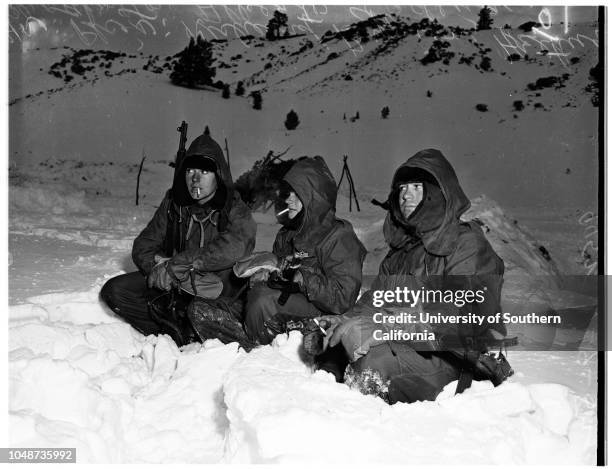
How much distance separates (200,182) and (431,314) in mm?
1488

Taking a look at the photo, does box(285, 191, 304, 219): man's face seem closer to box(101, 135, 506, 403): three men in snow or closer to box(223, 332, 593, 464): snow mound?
box(101, 135, 506, 403): three men in snow

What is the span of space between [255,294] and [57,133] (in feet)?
5.72

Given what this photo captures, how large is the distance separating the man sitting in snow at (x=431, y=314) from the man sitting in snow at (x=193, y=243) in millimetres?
910

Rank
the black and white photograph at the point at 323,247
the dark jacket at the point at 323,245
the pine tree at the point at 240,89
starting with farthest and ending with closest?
the pine tree at the point at 240,89 → the dark jacket at the point at 323,245 → the black and white photograph at the point at 323,247

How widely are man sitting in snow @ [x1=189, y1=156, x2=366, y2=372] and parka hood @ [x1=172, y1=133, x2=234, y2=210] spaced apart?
0.39 metres

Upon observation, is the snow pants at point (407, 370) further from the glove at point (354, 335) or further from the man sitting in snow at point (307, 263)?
the man sitting in snow at point (307, 263)

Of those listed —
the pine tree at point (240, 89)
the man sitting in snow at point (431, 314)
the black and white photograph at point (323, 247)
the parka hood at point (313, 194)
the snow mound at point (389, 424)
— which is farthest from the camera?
the pine tree at point (240, 89)

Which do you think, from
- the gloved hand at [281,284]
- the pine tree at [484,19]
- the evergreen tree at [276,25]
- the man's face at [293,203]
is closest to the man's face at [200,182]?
the man's face at [293,203]

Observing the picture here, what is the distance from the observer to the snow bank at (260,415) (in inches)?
95.0

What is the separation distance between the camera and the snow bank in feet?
7.91

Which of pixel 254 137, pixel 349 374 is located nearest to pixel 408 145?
pixel 254 137

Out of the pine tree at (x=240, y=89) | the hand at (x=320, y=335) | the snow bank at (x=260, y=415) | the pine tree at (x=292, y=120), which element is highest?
the pine tree at (x=240, y=89)

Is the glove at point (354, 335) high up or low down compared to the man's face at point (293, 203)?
down

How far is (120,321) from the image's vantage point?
4027 mm
